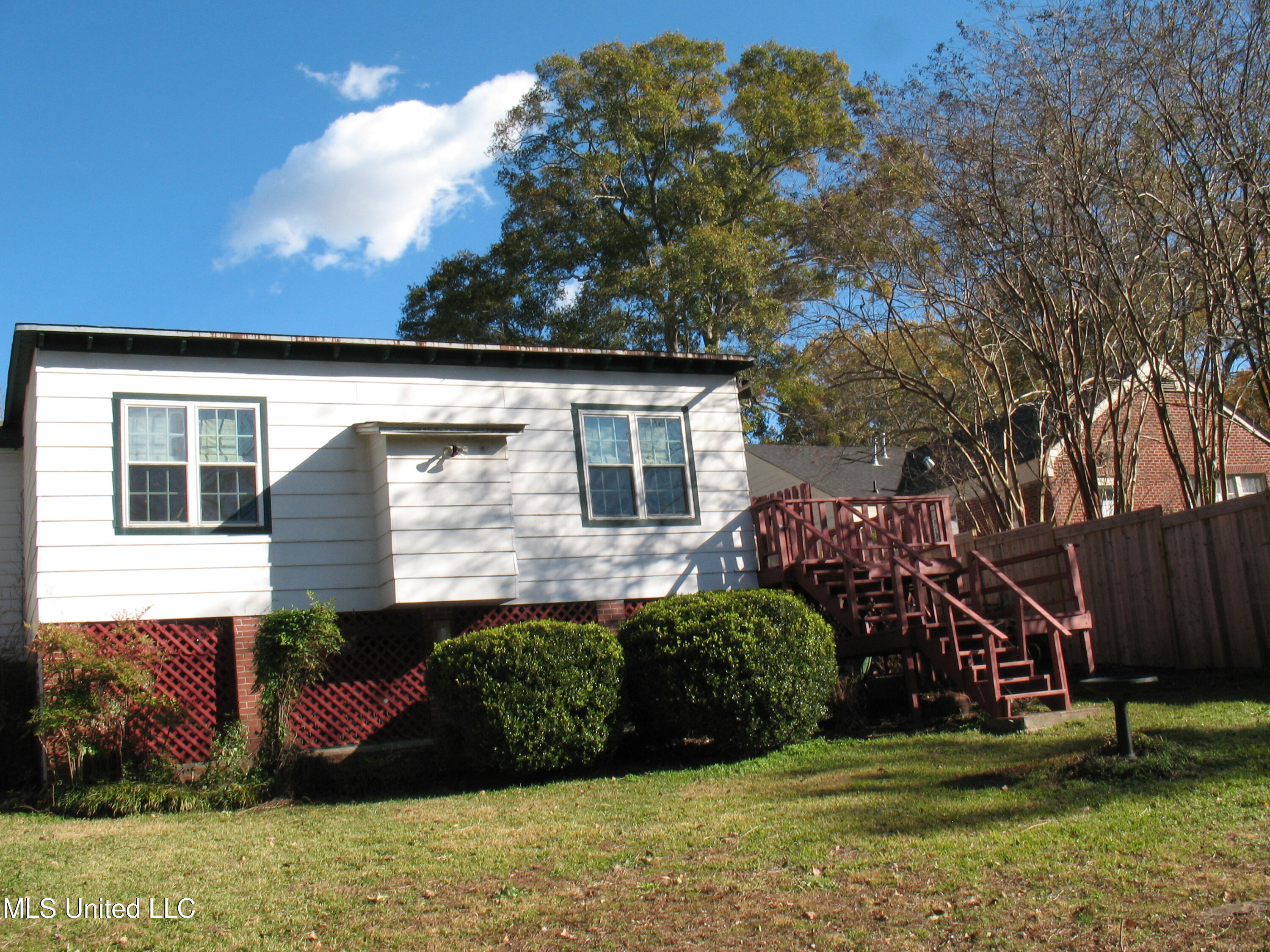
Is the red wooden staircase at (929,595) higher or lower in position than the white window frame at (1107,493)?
Answer: lower

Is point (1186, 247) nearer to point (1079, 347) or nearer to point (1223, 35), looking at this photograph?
point (1079, 347)

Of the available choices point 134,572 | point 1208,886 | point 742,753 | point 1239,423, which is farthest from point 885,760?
point 1239,423

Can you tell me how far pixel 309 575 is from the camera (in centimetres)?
1176

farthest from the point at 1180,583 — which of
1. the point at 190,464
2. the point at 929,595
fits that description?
the point at 190,464

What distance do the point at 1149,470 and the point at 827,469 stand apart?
8711mm

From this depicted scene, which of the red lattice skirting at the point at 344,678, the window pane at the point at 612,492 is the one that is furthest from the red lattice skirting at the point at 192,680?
the window pane at the point at 612,492

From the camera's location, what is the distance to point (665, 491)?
1373 centimetres

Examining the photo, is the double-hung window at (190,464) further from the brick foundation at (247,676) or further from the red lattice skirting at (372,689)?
the red lattice skirting at (372,689)

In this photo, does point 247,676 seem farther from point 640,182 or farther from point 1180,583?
point 640,182

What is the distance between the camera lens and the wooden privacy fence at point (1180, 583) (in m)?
11.2

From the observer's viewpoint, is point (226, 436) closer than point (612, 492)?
Yes

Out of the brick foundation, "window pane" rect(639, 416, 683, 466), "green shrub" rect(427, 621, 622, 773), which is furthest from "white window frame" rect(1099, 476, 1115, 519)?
the brick foundation

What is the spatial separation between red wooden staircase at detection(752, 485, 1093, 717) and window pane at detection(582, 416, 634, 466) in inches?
77.6

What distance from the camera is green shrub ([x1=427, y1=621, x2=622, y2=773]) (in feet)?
31.7
